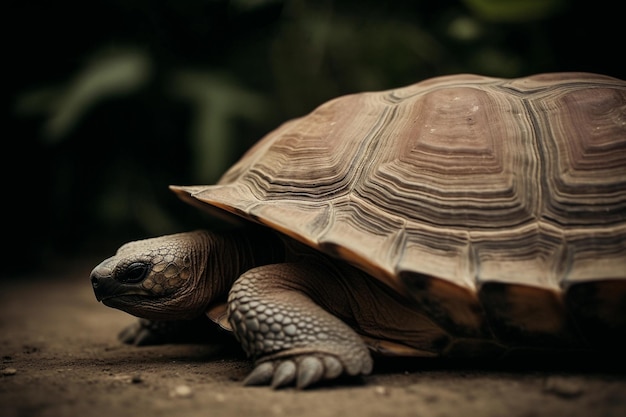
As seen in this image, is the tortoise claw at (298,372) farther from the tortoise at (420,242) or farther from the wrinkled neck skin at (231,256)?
the wrinkled neck skin at (231,256)

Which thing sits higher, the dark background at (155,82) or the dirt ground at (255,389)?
the dark background at (155,82)

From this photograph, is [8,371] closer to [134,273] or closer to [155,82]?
[134,273]

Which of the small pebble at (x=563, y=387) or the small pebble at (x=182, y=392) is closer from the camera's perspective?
the small pebble at (x=563, y=387)

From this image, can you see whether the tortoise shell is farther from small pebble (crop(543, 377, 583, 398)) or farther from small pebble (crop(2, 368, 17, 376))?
small pebble (crop(2, 368, 17, 376))

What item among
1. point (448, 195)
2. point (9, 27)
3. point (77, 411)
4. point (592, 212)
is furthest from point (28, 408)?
point (9, 27)

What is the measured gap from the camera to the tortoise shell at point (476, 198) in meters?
2.00

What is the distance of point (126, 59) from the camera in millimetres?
5898

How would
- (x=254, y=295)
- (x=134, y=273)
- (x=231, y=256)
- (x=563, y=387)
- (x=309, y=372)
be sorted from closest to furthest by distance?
(x=563, y=387) < (x=309, y=372) < (x=254, y=295) < (x=134, y=273) < (x=231, y=256)

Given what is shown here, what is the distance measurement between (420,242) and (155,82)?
4.76 meters

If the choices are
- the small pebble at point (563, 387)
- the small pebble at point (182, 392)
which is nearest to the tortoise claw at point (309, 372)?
the small pebble at point (182, 392)

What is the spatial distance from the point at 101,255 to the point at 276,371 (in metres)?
4.79

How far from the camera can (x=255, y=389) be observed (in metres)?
1.98

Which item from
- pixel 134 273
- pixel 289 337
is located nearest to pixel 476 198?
pixel 289 337

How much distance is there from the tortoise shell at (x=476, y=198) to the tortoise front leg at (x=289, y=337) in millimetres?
255
